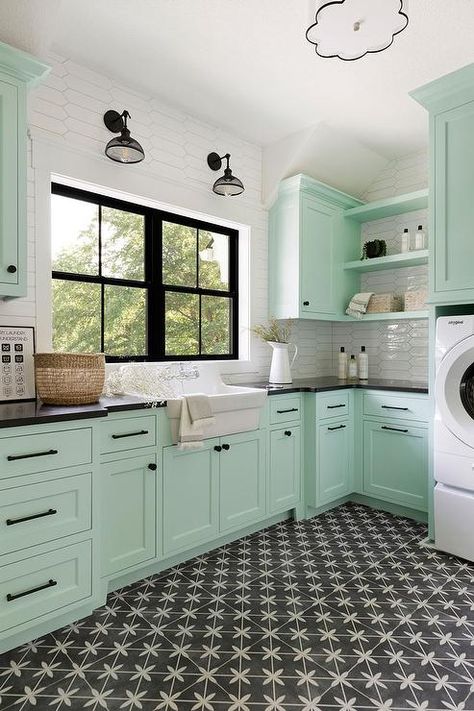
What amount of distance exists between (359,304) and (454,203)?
1.29 m

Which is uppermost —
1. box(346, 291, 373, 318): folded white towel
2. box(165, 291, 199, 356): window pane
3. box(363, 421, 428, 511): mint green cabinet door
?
box(346, 291, 373, 318): folded white towel

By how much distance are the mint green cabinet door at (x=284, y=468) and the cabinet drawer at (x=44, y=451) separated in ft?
4.42

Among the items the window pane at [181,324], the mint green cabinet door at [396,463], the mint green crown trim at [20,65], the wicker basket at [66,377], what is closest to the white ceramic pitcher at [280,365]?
A: the window pane at [181,324]

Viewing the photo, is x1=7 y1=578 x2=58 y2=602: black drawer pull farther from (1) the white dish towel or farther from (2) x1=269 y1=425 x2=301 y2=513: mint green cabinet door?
(2) x1=269 y1=425 x2=301 y2=513: mint green cabinet door

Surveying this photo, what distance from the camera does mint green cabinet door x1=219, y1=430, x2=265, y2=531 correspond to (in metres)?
2.69

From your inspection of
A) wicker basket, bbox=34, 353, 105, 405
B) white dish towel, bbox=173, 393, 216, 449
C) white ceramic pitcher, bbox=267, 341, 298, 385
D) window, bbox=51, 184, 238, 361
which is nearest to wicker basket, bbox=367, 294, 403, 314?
white ceramic pitcher, bbox=267, 341, 298, 385

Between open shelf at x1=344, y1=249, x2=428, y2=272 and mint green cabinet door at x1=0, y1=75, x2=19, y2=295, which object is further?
open shelf at x1=344, y1=249, x2=428, y2=272

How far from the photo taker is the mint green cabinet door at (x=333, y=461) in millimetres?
3223

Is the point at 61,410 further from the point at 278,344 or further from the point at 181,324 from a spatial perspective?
the point at 278,344

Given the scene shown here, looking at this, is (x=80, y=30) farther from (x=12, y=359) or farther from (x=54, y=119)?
(x=12, y=359)

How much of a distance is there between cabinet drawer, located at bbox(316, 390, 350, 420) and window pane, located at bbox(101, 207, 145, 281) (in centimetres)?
152

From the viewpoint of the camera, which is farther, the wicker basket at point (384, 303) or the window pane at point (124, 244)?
the wicker basket at point (384, 303)

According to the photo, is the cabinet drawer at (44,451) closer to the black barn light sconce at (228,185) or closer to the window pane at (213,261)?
the window pane at (213,261)

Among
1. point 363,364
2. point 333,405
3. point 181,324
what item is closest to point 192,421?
point 181,324
